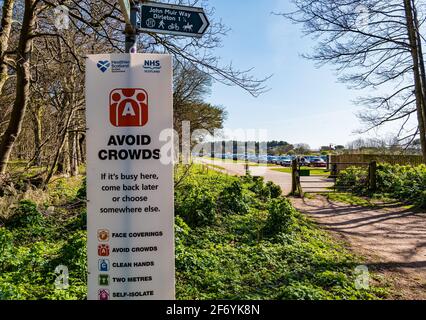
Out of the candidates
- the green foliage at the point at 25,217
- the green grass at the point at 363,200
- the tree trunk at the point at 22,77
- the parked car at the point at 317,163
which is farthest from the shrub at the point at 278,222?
the parked car at the point at 317,163

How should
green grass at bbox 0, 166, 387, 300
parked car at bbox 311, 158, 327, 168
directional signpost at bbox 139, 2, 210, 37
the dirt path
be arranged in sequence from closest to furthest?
directional signpost at bbox 139, 2, 210, 37, green grass at bbox 0, 166, 387, 300, the dirt path, parked car at bbox 311, 158, 327, 168

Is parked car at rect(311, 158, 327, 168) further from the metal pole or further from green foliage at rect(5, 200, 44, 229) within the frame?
the metal pole

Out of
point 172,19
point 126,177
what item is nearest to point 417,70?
point 172,19

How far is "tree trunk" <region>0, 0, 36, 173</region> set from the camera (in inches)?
277

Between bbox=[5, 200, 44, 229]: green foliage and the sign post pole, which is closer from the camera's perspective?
the sign post pole

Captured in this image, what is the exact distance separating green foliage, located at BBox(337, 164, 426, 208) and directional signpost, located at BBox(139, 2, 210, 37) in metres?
12.3

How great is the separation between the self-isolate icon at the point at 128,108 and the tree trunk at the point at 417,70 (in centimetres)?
1279

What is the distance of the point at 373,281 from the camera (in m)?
5.34

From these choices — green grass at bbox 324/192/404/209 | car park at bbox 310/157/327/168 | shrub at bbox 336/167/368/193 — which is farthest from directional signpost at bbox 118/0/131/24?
car park at bbox 310/157/327/168

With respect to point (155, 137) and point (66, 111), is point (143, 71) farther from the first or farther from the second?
point (66, 111)

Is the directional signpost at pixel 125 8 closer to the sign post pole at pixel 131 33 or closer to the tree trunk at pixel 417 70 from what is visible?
the sign post pole at pixel 131 33

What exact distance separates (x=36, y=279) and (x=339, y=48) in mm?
12082

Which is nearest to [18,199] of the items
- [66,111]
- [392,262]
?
[66,111]

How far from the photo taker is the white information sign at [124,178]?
2.58 metres
